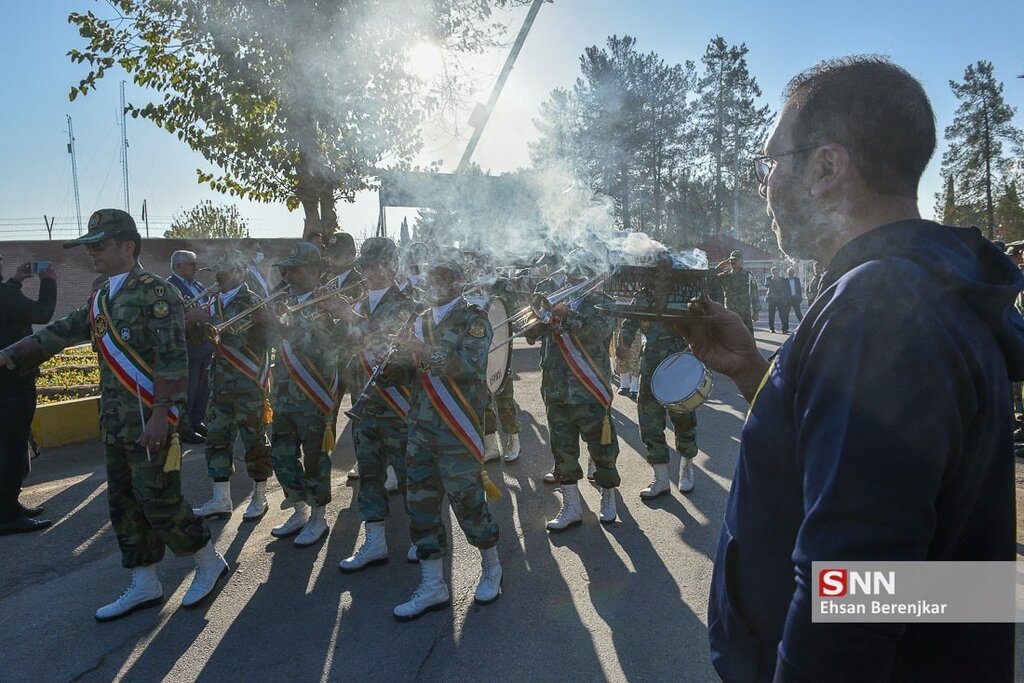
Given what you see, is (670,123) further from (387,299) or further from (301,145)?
(387,299)

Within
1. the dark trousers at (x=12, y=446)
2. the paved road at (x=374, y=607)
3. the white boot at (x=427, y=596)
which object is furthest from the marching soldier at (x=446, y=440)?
the dark trousers at (x=12, y=446)

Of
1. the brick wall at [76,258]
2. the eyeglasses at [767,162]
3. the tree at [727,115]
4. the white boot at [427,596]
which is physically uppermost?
the tree at [727,115]

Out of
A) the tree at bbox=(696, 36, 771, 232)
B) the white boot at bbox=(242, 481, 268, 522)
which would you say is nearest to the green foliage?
the tree at bbox=(696, 36, 771, 232)

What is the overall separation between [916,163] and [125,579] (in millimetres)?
5383

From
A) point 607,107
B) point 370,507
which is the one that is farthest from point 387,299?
point 607,107

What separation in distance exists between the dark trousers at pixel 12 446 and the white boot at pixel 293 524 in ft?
7.29

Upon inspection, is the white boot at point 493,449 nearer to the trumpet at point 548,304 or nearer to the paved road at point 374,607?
the paved road at point 374,607

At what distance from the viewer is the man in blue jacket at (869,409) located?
108 cm

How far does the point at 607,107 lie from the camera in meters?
26.1

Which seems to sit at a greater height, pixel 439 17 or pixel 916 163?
pixel 439 17

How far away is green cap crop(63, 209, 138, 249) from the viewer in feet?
13.5

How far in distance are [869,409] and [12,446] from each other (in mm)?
6753

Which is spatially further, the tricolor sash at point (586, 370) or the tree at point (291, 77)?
the tree at point (291, 77)

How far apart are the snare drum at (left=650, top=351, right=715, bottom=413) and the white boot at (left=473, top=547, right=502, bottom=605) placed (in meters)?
2.20
